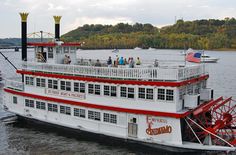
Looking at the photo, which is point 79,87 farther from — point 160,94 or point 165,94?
point 165,94

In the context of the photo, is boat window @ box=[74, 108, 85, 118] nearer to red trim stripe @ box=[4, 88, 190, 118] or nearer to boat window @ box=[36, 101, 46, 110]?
red trim stripe @ box=[4, 88, 190, 118]

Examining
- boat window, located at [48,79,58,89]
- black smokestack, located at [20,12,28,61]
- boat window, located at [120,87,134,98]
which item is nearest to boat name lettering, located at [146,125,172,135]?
boat window, located at [120,87,134,98]

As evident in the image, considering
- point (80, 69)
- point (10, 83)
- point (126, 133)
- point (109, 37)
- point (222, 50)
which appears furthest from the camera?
point (109, 37)

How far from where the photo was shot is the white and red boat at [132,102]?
1873 cm

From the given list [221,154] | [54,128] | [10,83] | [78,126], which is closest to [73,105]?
[78,126]

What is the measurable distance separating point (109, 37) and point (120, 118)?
161m

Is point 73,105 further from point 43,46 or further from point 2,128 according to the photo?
point 2,128

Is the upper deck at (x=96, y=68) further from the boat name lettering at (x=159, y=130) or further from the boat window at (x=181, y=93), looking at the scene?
the boat name lettering at (x=159, y=130)

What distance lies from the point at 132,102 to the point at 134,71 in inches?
69.7

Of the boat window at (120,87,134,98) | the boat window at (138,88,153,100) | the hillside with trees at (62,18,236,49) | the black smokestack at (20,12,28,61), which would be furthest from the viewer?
the hillside with trees at (62,18,236,49)

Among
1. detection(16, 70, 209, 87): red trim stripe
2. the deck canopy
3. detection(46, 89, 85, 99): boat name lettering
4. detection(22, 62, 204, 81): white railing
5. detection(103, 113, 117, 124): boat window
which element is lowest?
detection(103, 113, 117, 124): boat window

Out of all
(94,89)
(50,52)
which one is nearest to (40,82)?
(50,52)

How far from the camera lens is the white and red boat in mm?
18734

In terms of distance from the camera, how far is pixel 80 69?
21.8 meters
